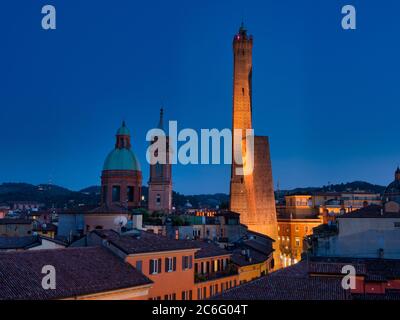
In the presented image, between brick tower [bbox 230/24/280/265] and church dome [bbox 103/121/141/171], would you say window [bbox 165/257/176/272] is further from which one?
brick tower [bbox 230/24/280/265]

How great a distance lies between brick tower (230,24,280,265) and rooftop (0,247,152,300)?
6798cm

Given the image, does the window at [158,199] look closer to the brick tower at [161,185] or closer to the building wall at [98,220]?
the brick tower at [161,185]

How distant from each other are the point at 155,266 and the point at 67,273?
7.97 metres

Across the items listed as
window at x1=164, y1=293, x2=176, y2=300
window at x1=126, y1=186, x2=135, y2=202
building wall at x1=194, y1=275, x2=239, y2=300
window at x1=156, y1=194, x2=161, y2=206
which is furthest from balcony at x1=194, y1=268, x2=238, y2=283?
window at x1=156, y1=194, x2=161, y2=206

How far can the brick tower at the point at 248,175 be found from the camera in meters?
97.3

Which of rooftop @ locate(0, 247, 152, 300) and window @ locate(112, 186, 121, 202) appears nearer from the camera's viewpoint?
rooftop @ locate(0, 247, 152, 300)

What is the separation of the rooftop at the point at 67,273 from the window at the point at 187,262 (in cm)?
645

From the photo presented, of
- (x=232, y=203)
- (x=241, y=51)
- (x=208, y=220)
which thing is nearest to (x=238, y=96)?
(x=241, y=51)

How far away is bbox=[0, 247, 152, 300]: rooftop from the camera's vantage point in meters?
22.4

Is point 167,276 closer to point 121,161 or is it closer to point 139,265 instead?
point 139,265

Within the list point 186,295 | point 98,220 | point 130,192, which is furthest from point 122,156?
point 186,295

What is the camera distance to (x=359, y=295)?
25234 mm

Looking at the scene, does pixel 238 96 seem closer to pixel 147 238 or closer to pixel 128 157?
pixel 128 157

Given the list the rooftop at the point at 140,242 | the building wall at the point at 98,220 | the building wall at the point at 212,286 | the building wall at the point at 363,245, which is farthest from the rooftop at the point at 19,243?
the building wall at the point at 363,245
